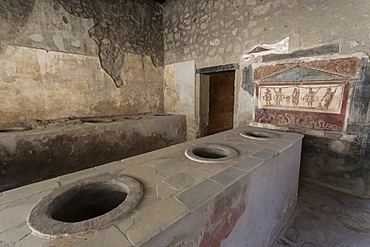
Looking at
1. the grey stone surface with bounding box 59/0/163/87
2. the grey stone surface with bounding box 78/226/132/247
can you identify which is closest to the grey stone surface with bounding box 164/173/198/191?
the grey stone surface with bounding box 78/226/132/247

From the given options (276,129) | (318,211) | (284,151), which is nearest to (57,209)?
(284,151)

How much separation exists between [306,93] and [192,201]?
2946 millimetres

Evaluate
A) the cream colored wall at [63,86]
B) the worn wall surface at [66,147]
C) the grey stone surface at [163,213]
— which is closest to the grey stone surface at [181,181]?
the grey stone surface at [163,213]

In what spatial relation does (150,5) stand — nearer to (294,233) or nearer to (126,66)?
(126,66)

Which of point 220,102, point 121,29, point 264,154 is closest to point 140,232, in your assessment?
point 264,154

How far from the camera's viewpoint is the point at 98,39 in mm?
4477

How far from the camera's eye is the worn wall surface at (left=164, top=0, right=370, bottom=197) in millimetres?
2604

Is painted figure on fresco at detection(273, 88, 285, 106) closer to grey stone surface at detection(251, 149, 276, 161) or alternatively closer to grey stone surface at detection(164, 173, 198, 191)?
grey stone surface at detection(251, 149, 276, 161)

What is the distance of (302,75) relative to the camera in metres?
3.05

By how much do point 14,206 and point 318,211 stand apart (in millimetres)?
3383

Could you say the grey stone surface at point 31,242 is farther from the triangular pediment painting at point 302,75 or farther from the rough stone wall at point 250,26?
the rough stone wall at point 250,26

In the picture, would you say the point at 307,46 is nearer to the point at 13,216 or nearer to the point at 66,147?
the point at 13,216

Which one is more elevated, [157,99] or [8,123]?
[157,99]

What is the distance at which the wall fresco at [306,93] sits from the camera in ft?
8.93
